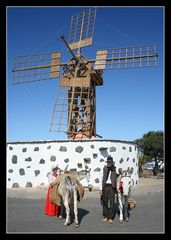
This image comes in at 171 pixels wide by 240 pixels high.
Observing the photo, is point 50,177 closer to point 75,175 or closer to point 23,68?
point 75,175

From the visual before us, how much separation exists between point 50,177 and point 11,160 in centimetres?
655

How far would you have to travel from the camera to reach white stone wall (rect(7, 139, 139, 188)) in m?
12.8

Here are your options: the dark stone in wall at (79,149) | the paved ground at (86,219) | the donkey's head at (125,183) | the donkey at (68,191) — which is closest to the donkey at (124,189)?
the donkey's head at (125,183)

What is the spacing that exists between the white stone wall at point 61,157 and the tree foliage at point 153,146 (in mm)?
22213

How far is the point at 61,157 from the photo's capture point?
1302 cm

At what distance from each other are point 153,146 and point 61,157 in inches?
963

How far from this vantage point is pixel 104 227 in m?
6.15

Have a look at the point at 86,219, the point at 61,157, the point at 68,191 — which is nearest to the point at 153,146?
the point at 61,157

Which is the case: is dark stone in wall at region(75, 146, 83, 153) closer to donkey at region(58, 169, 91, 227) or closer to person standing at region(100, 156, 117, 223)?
donkey at region(58, 169, 91, 227)

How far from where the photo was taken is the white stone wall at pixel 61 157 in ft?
41.9

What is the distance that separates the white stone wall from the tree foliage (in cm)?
2221

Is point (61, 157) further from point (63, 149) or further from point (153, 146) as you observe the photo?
point (153, 146)

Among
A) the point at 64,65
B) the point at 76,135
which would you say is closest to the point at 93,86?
the point at 64,65
